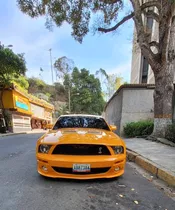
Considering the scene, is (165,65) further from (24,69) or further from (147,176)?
(24,69)

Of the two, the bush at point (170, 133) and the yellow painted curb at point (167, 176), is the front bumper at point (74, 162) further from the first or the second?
the bush at point (170, 133)

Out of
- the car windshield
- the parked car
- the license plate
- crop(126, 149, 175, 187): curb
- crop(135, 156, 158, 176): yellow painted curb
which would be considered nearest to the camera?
the license plate

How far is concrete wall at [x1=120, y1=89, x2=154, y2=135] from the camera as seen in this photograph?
1153cm

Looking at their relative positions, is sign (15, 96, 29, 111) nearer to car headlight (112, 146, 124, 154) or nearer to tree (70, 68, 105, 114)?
tree (70, 68, 105, 114)

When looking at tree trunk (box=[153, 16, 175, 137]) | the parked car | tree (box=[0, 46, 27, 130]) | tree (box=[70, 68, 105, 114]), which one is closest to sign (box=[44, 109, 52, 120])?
tree (box=[70, 68, 105, 114])

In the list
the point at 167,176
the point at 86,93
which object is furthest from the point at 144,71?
the point at 167,176

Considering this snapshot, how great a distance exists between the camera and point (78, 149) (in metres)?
3.33

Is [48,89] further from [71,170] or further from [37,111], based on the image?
[71,170]

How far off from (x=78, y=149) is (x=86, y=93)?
28755 millimetres

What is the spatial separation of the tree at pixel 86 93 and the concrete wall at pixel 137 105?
20.3 metres

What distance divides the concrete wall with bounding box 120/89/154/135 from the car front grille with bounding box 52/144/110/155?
28.5 ft

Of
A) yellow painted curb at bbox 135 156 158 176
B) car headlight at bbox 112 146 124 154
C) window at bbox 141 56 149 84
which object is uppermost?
window at bbox 141 56 149 84

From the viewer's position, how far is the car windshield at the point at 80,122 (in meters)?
4.82

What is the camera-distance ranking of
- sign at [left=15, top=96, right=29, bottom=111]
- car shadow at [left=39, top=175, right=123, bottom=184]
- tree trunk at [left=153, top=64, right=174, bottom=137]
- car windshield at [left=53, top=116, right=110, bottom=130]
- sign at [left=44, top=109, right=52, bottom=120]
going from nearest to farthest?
car shadow at [left=39, top=175, right=123, bottom=184] → car windshield at [left=53, top=116, right=110, bottom=130] → tree trunk at [left=153, top=64, right=174, bottom=137] → sign at [left=15, top=96, right=29, bottom=111] → sign at [left=44, top=109, right=52, bottom=120]
